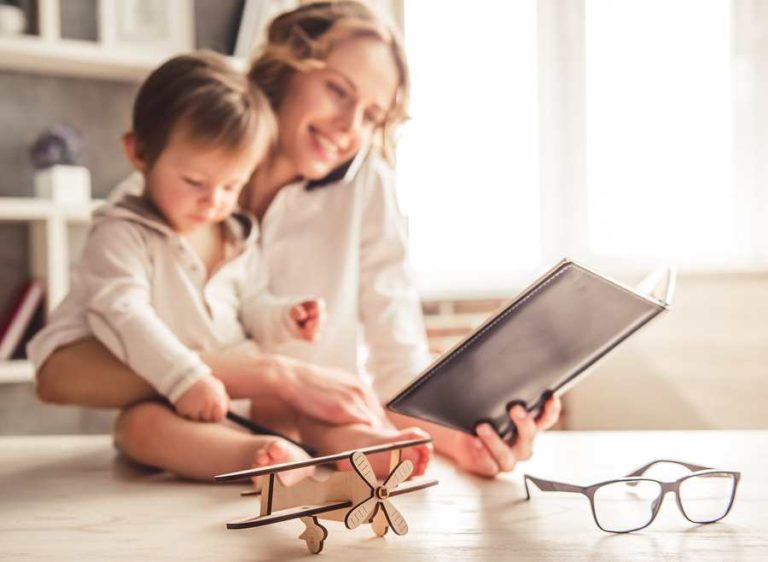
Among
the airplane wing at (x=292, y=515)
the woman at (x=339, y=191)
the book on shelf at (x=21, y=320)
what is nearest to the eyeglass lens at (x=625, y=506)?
the airplane wing at (x=292, y=515)

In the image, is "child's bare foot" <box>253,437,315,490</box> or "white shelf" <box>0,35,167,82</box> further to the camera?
"white shelf" <box>0,35,167,82</box>

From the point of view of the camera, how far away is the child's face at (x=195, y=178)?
1053 millimetres

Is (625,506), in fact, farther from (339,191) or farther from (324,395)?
(339,191)

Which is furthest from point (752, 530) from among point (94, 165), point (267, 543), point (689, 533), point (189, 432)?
point (94, 165)

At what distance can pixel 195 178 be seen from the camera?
3.47ft

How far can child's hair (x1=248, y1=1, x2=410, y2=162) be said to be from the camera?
129 cm

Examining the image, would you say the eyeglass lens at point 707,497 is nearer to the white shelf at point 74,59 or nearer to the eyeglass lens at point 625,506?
the eyeglass lens at point 625,506

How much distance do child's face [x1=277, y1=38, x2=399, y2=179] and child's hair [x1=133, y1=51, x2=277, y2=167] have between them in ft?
0.48

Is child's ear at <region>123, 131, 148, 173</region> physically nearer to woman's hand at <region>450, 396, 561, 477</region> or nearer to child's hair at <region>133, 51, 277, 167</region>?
child's hair at <region>133, 51, 277, 167</region>

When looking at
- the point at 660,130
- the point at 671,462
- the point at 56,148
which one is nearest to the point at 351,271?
the point at 671,462

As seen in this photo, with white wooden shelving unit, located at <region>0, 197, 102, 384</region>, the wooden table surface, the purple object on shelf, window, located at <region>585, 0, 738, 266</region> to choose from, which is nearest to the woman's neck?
the wooden table surface

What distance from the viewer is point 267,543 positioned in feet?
2.14

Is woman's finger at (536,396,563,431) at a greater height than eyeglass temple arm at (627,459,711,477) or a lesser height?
greater

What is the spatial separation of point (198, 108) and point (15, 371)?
136cm
